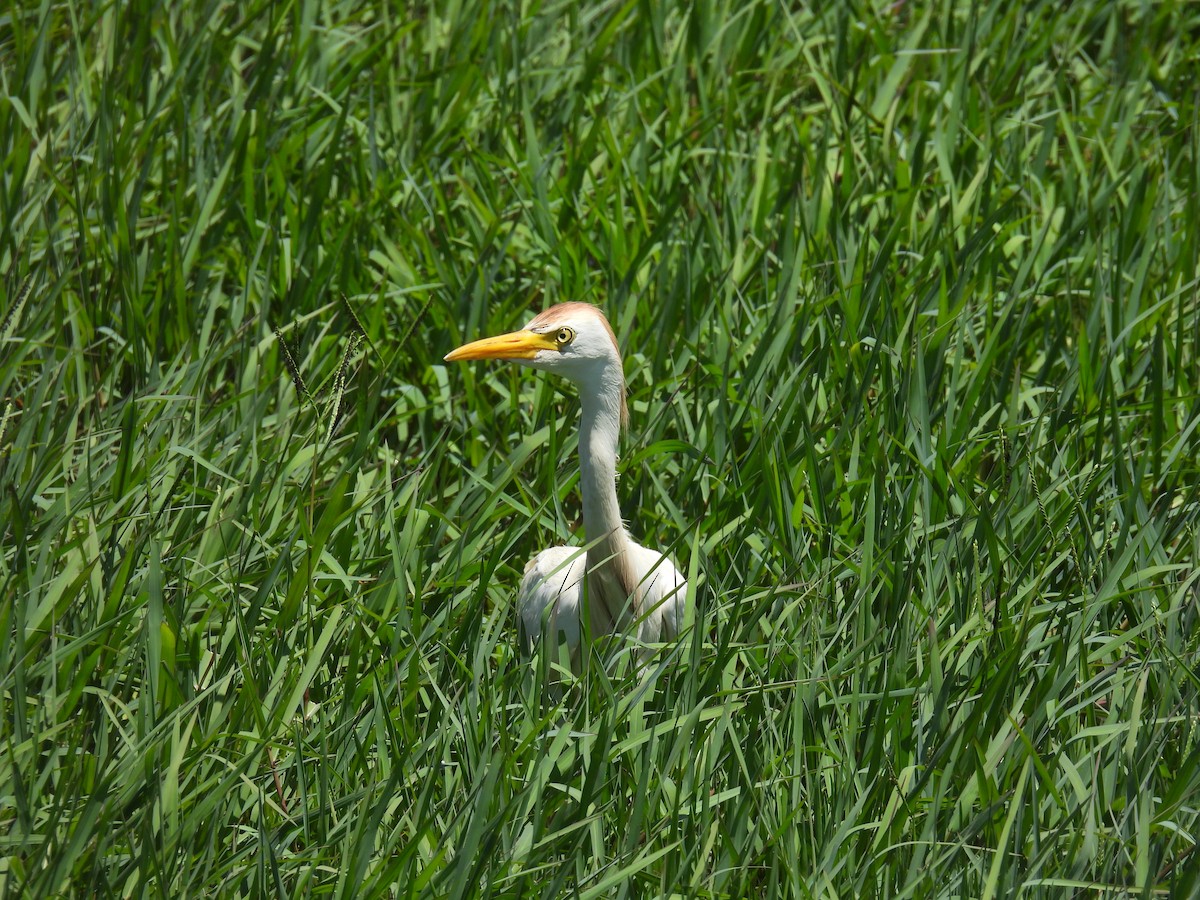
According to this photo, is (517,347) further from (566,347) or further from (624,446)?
(624,446)

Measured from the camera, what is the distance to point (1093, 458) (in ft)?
11.3

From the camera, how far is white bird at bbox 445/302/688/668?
309 centimetres

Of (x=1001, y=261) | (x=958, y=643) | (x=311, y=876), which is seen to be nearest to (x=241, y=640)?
(x=311, y=876)

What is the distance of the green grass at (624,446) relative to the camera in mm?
2416

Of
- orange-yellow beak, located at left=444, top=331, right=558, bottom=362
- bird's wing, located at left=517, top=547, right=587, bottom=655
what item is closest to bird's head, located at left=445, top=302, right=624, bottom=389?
orange-yellow beak, located at left=444, top=331, right=558, bottom=362

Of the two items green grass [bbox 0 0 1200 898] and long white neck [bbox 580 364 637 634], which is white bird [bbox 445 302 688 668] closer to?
long white neck [bbox 580 364 637 634]

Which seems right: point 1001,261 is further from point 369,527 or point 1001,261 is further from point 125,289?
point 125,289

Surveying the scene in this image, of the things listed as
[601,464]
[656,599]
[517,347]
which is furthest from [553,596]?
[517,347]

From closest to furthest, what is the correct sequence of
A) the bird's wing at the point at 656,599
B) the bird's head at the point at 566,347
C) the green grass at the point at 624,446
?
1. the green grass at the point at 624,446
2. the bird's head at the point at 566,347
3. the bird's wing at the point at 656,599

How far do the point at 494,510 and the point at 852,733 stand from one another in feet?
4.34

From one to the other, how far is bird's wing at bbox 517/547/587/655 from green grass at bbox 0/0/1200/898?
0.09 metres

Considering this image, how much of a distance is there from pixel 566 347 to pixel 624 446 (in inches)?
28.5

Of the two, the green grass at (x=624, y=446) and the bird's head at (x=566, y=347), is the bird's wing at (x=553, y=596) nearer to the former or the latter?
the green grass at (x=624, y=446)

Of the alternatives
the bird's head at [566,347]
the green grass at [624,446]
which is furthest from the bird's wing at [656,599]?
the bird's head at [566,347]
